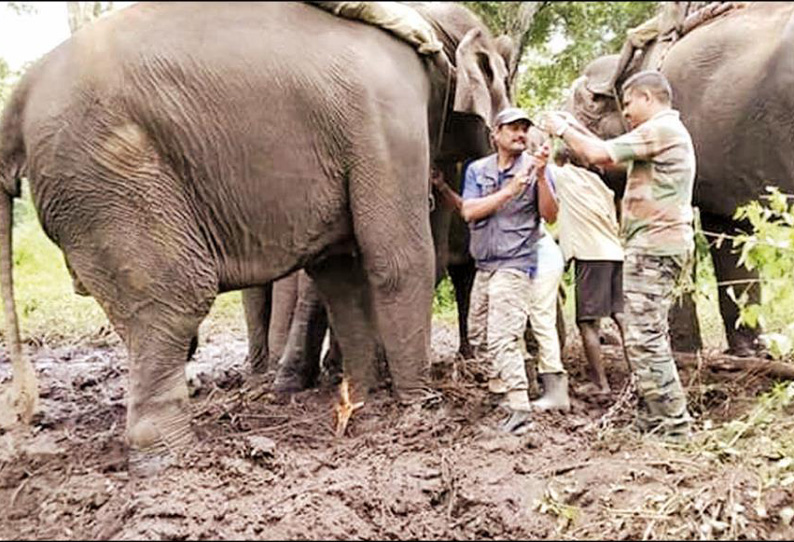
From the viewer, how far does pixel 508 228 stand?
473cm

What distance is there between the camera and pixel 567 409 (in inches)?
195

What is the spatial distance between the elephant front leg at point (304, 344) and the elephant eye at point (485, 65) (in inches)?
53.9

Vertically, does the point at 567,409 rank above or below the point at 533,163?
below

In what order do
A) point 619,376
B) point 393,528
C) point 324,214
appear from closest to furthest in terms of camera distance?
1. point 393,528
2. point 324,214
3. point 619,376

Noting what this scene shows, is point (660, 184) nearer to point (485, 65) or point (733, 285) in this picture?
point (485, 65)

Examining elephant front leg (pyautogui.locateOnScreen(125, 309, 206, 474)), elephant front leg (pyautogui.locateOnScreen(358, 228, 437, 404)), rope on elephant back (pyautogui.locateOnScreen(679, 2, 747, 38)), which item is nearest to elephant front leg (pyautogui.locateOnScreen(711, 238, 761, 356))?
rope on elephant back (pyautogui.locateOnScreen(679, 2, 747, 38))

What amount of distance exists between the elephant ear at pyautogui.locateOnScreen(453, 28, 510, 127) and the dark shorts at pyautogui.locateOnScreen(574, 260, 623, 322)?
89cm

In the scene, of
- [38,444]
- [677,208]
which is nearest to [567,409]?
[677,208]

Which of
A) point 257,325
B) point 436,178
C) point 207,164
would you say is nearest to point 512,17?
point 436,178

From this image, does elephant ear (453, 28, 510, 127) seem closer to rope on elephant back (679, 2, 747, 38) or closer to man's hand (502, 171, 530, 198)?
man's hand (502, 171, 530, 198)

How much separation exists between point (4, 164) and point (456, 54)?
2128 millimetres

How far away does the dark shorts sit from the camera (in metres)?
5.35

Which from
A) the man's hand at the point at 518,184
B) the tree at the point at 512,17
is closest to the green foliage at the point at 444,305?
the tree at the point at 512,17

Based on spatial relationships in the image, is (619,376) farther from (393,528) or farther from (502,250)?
(393,528)
